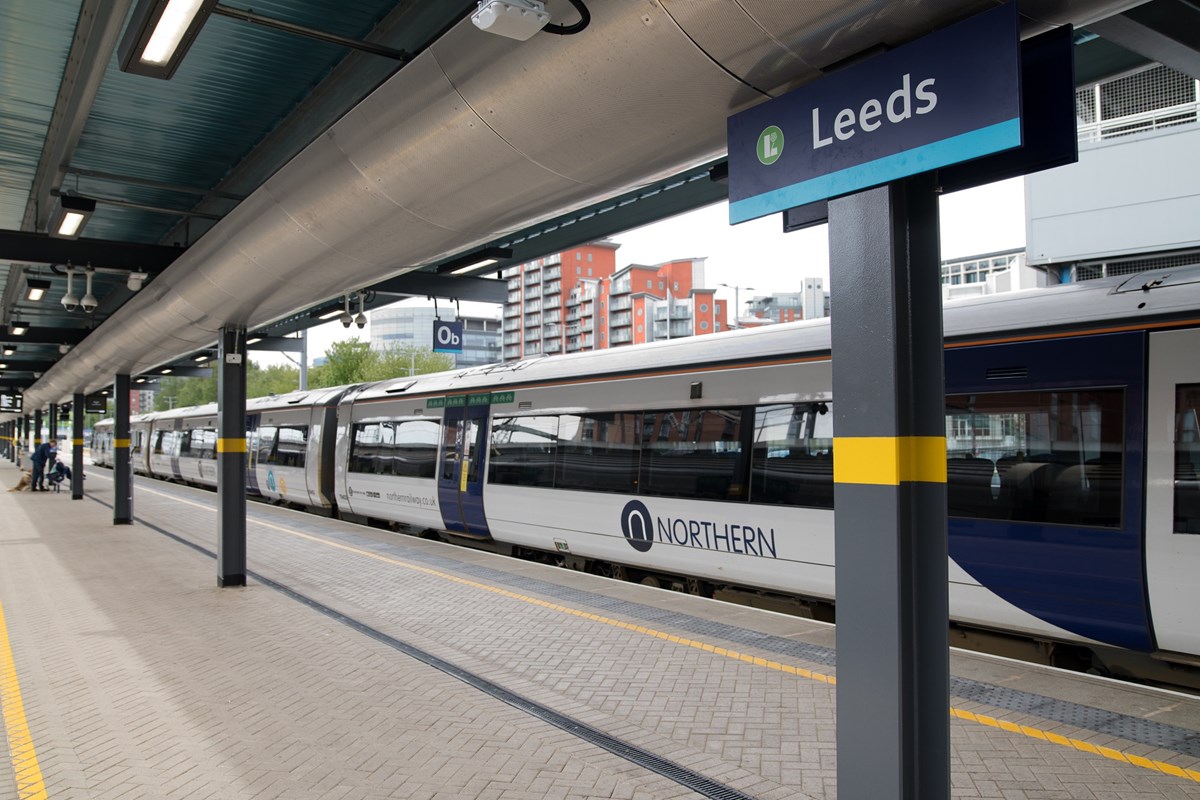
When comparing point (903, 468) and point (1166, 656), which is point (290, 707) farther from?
point (1166, 656)

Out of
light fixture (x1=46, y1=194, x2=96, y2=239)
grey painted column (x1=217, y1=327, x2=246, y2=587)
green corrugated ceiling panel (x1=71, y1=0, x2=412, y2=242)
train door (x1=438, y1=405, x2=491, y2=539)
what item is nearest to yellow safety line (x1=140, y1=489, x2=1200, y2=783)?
train door (x1=438, y1=405, x2=491, y2=539)

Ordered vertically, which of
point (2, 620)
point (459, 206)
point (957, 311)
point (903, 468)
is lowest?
point (2, 620)

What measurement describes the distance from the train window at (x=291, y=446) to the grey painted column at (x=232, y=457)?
829 centimetres

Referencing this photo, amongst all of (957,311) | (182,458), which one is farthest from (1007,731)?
(182,458)

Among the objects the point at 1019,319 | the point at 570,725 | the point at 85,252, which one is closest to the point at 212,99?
the point at 85,252

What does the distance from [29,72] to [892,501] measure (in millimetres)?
6522

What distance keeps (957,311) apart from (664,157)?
11.5ft

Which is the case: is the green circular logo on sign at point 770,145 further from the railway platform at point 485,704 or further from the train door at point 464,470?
the train door at point 464,470

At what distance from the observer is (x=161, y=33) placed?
4109 millimetres

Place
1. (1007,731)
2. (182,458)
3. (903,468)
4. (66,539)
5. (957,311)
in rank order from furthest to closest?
(182,458), (66,539), (957,311), (1007,731), (903,468)

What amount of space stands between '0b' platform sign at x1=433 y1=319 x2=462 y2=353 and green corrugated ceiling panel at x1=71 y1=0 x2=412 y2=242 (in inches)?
274

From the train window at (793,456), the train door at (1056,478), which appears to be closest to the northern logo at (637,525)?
the train window at (793,456)

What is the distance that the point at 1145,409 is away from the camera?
535 cm

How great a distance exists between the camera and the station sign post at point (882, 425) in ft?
9.78
